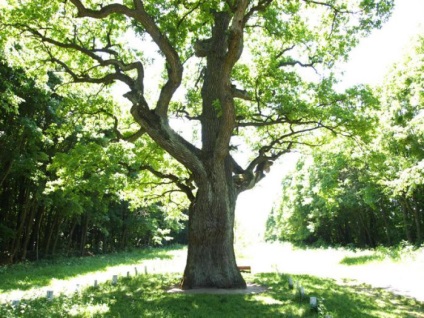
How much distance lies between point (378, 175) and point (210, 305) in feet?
72.7

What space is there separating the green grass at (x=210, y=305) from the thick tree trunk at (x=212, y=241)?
133 cm

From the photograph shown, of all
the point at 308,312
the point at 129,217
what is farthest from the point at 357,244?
the point at 308,312

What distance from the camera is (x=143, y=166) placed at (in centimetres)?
1605

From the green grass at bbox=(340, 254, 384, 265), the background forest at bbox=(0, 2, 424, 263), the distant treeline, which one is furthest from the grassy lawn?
the green grass at bbox=(340, 254, 384, 265)

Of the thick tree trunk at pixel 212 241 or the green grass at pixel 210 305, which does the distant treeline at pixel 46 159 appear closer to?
the thick tree trunk at pixel 212 241

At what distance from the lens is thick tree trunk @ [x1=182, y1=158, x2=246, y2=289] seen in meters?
13.3

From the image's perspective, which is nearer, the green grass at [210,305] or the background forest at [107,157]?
the green grass at [210,305]

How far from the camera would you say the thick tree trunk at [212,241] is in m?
13.3

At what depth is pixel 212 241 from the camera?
1355cm

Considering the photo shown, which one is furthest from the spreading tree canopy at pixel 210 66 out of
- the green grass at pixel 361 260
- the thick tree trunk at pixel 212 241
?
the green grass at pixel 361 260

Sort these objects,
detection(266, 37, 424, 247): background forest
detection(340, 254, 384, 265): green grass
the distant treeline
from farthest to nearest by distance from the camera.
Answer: detection(340, 254, 384, 265): green grass < detection(266, 37, 424, 247): background forest < the distant treeline

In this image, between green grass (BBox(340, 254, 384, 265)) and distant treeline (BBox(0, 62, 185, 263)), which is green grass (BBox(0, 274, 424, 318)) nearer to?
distant treeline (BBox(0, 62, 185, 263))

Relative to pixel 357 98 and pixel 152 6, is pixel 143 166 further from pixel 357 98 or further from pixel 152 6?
pixel 357 98

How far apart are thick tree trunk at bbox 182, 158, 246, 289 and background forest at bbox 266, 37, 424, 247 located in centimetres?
637
